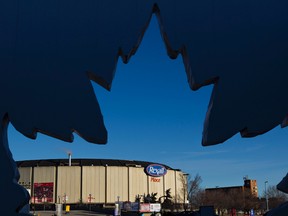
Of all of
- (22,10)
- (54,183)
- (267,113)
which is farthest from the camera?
(54,183)

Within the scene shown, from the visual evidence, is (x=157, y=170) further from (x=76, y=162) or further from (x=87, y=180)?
(x=76, y=162)

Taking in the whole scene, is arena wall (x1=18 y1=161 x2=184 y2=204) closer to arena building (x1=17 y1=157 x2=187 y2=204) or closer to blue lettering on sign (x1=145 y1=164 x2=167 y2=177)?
arena building (x1=17 y1=157 x2=187 y2=204)

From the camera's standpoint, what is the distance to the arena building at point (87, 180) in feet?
253

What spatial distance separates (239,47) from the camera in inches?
301

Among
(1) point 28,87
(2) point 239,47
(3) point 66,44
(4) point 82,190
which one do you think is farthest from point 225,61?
(4) point 82,190

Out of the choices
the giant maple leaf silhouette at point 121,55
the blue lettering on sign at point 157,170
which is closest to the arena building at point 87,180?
the blue lettering on sign at point 157,170

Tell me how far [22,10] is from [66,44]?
1.14 metres

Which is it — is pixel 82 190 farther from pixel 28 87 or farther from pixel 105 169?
pixel 28 87

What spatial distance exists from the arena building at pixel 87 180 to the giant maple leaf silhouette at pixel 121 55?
68016 mm

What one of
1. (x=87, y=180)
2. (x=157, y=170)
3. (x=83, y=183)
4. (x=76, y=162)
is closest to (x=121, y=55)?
(x=83, y=183)

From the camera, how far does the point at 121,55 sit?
7.83m

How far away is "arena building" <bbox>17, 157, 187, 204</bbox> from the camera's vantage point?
77188 millimetres

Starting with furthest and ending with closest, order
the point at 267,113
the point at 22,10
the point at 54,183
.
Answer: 1. the point at 54,183
2. the point at 22,10
3. the point at 267,113

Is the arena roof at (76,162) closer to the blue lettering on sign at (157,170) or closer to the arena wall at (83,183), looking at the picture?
the arena wall at (83,183)
